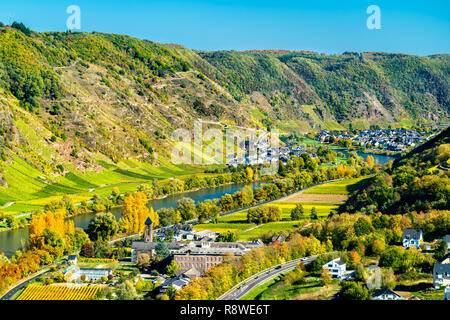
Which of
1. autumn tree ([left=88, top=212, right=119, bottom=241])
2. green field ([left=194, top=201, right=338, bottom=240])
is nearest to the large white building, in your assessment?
green field ([left=194, top=201, right=338, bottom=240])

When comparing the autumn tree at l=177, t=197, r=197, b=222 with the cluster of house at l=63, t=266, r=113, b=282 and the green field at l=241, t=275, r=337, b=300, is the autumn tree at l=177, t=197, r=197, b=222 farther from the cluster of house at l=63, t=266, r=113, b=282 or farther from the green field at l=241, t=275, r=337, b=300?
the green field at l=241, t=275, r=337, b=300

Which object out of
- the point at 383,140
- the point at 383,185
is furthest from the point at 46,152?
the point at 383,140

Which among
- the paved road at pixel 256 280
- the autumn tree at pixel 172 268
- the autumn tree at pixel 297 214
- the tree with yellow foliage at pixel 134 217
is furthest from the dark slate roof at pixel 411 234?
the tree with yellow foliage at pixel 134 217

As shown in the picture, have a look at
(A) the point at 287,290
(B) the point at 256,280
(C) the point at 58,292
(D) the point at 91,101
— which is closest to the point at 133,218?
(C) the point at 58,292

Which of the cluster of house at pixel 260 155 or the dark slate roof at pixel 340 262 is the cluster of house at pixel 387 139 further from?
the dark slate roof at pixel 340 262

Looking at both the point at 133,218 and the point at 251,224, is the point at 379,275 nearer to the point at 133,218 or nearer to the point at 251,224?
the point at 251,224

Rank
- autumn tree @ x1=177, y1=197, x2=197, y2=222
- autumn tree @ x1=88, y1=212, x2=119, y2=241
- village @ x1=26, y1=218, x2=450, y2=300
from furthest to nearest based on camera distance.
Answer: autumn tree @ x1=177, y1=197, x2=197, y2=222
autumn tree @ x1=88, y1=212, x2=119, y2=241
village @ x1=26, y1=218, x2=450, y2=300
